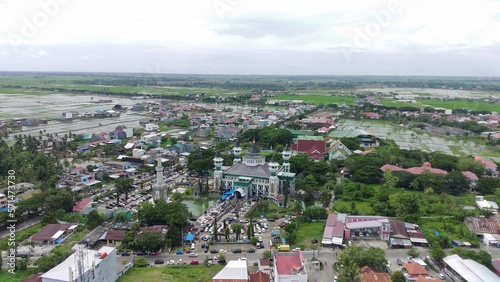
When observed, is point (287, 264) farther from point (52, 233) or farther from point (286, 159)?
point (286, 159)

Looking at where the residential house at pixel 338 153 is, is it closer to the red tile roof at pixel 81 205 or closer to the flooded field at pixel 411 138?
the flooded field at pixel 411 138

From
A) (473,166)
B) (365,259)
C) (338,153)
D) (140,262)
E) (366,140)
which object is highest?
(473,166)

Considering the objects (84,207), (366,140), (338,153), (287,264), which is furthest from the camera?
(366,140)

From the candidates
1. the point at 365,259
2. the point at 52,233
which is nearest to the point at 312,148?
the point at 365,259

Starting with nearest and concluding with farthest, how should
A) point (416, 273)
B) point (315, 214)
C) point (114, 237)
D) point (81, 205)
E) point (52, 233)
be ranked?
point (416, 273)
point (114, 237)
point (52, 233)
point (315, 214)
point (81, 205)

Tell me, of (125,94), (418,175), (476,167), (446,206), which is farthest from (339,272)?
(125,94)

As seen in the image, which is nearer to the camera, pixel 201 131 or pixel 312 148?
pixel 312 148

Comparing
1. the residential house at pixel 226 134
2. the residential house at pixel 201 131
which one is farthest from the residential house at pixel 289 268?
the residential house at pixel 201 131
